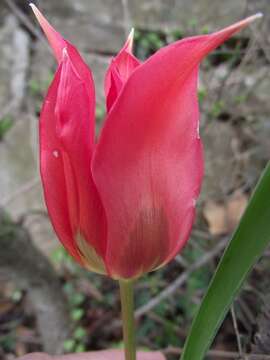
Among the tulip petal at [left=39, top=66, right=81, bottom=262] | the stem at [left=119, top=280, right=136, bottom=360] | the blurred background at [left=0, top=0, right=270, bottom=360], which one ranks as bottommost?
the blurred background at [left=0, top=0, right=270, bottom=360]

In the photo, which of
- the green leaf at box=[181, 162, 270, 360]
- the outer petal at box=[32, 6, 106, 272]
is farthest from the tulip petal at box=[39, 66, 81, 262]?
the green leaf at box=[181, 162, 270, 360]

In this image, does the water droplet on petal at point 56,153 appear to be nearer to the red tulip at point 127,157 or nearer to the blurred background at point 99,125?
the red tulip at point 127,157

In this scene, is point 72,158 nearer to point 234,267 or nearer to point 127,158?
point 127,158

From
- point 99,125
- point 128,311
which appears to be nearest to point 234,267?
point 128,311

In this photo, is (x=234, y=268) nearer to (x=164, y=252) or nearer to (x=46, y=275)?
(x=164, y=252)

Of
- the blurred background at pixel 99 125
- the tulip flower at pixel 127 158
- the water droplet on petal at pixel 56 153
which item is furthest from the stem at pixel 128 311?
the blurred background at pixel 99 125

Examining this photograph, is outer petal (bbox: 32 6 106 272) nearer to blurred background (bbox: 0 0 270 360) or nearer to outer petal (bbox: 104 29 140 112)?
outer petal (bbox: 104 29 140 112)

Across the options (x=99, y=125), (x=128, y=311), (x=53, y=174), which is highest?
(x=53, y=174)
